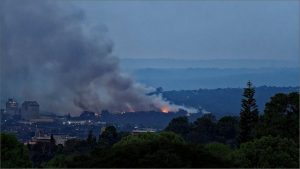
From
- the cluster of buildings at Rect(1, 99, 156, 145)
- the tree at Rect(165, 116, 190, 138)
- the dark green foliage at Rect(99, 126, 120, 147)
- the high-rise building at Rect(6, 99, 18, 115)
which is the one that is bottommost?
the dark green foliage at Rect(99, 126, 120, 147)

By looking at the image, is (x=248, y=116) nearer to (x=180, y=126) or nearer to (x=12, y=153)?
(x=180, y=126)

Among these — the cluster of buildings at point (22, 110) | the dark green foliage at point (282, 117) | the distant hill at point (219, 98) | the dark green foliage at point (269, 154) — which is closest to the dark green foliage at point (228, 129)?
the dark green foliage at point (282, 117)

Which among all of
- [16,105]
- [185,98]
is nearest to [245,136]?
[16,105]

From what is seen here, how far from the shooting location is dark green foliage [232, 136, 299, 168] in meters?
19.4

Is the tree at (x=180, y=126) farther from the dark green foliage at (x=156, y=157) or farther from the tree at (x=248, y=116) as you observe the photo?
the dark green foliage at (x=156, y=157)

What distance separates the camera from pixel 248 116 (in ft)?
108

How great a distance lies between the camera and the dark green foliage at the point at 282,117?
25828mm

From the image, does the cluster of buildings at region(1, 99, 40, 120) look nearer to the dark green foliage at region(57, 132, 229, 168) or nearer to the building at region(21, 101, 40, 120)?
the building at region(21, 101, 40, 120)

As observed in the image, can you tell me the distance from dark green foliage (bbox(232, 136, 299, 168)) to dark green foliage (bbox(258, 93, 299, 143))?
180 inches

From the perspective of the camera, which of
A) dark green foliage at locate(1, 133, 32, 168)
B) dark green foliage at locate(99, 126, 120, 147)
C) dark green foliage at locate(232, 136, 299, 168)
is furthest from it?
dark green foliage at locate(99, 126, 120, 147)

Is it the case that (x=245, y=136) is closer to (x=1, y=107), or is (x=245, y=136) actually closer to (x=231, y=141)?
(x=231, y=141)

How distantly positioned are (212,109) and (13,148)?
65.6m

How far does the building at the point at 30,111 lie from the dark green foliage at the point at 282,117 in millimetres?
52667

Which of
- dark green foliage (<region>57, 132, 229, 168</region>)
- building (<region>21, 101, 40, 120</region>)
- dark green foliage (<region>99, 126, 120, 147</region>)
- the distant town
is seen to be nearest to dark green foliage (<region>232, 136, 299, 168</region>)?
dark green foliage (<region>57, 132, 229, 168</region>)
